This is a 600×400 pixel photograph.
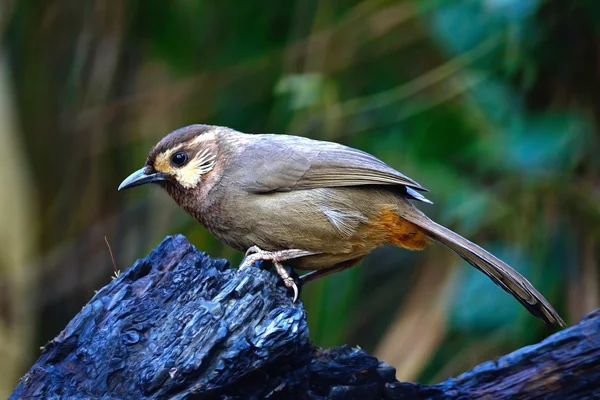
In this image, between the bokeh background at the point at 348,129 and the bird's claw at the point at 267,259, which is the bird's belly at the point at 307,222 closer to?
the bird's claw at the point at 267,259

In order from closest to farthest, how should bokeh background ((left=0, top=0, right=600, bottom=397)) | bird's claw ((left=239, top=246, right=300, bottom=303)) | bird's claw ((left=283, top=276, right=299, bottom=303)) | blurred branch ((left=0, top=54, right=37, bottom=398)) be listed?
bird's claw ((left=283, top=276, right=299, bottom=303)) → bird's claw ((left=239, top=246, right=300, bottom=303)) → bokeh background ((left=0, top=0, right=600, bottom=397)) → blurred branch ((left=0, top=54, right=37, bottom=398))

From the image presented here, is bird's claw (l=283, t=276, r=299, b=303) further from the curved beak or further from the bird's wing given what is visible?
the curved beak

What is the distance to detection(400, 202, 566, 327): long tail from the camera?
12.7 feet

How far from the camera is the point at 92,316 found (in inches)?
125

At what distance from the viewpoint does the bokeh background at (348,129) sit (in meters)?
5.59

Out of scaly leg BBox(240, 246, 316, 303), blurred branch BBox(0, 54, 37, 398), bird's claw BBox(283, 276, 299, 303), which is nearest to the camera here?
bird's claw BBox(283, 276, 299, 303)

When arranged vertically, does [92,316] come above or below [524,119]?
below

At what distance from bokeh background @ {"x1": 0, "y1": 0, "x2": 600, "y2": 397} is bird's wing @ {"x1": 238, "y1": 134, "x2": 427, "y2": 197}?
161 centimetres

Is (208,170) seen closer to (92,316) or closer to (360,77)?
(92,316)

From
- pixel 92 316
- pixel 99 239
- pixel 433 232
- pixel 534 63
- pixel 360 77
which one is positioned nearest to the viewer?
pixel 92 316

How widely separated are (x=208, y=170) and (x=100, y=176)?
361 centimetres

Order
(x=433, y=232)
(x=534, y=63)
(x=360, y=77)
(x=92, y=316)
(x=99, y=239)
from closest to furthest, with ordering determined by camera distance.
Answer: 1. (x=92, y=316)
2. (x=433, y=232)
3. (x=534, y=63)
4. (x=360, y=77)
5. (x=99, y=239)

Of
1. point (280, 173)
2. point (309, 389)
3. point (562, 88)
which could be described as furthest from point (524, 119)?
point (309, 389)

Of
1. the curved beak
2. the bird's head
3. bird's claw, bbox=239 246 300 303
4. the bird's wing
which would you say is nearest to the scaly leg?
bird's claw, bbox=239 246 300 303
